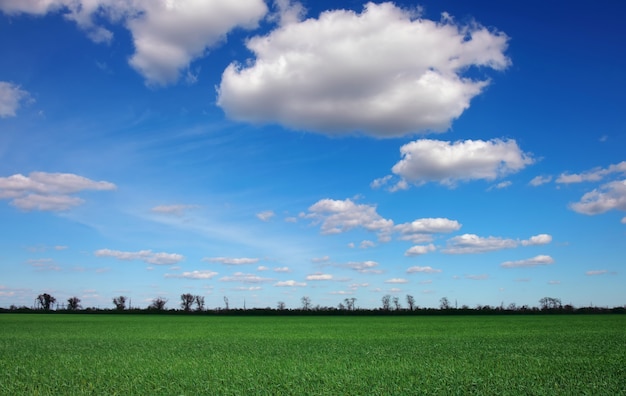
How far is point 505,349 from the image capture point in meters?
16.2

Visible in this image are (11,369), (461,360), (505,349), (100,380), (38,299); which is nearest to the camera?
(100,380)

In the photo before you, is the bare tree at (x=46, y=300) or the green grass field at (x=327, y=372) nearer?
the green grass field at (x=327, y=372)

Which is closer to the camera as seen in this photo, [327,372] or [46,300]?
[327,372]

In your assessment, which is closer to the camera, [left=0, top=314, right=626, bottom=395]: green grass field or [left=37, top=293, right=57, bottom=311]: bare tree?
[left=0, top=314, right=626, bottom=395]: green grass field

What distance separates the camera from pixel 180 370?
11.7 metres

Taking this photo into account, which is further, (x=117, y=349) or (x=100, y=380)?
(x=117, y=349)

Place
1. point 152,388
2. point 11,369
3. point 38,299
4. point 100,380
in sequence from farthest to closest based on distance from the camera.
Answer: point 38,299, point 11,369, point 100,380, point 152,388

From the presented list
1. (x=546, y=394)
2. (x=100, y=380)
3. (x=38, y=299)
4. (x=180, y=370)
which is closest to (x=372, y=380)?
(x=546, y=394)

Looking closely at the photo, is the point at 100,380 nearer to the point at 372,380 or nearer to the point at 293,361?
the point at 293,361

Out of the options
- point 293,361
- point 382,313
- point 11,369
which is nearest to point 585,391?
point 293,361

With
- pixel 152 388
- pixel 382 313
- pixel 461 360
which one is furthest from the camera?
pixel 382 313

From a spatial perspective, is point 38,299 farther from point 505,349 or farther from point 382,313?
point 505,349

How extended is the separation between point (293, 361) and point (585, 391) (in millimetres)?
7403

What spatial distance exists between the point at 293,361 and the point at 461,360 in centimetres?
480
